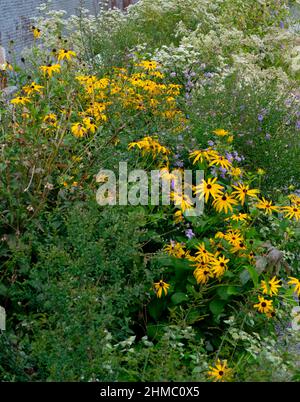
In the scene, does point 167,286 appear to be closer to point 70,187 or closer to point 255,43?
point 70,187

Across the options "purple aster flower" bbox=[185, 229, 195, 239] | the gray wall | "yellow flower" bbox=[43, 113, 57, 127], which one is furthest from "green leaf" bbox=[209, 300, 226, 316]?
the gray wall

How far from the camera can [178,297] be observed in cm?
321

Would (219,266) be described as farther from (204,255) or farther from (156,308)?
(156,308)

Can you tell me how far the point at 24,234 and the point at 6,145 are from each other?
1.79ft

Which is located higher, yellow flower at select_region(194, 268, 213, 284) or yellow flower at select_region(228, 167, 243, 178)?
yellow flower at select_region(228, 167, 243, 178)

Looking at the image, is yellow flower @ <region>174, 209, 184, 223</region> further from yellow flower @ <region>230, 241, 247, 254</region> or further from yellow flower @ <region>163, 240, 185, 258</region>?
yellow flower @ <region>230, 241, 247, 254</region>

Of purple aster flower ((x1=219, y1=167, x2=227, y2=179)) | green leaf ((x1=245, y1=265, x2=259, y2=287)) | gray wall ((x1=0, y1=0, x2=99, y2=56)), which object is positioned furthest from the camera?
gray wall ((x1=0, y1=0, x2=99, y2=56))

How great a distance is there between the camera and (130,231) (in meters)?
2.96

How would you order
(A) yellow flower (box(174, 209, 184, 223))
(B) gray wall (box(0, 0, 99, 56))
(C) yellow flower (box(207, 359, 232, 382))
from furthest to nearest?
1. (B) gray wall (box(0, 0, 99, 56))
2. (A) yellow flower (box(174, 209, 184, 223))
3. (C) yellow flower (box(207, 359, 232, 382))
